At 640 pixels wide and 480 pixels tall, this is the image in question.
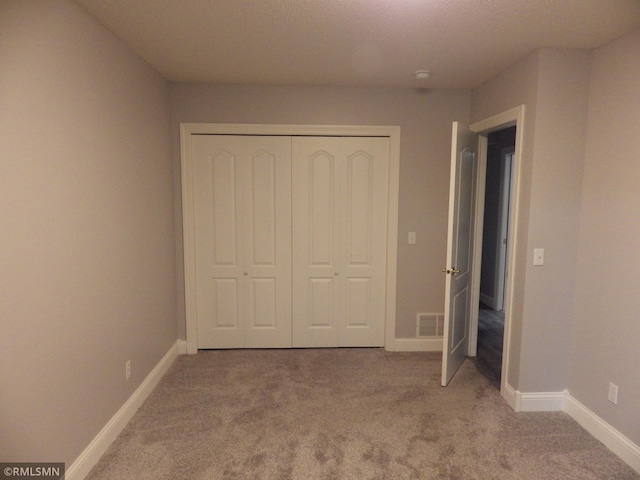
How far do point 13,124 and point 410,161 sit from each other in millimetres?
2879

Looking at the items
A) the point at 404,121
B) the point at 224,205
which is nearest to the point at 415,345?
the point at 404,121

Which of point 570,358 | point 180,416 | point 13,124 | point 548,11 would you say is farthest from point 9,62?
point 570,358

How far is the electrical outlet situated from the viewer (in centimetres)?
230

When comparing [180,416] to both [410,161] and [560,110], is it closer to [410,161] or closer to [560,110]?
[410,161]

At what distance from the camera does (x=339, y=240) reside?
3.67 m

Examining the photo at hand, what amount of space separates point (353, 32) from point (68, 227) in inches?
73.3

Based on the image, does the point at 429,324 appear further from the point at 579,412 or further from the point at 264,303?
the point at 264,303

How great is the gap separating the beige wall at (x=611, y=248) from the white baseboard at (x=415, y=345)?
1.26m

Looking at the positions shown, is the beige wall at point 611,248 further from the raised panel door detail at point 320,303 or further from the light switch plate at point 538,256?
the raised panel door detail at point 320,303

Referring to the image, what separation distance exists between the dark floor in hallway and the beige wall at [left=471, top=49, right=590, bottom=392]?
0.52 metres

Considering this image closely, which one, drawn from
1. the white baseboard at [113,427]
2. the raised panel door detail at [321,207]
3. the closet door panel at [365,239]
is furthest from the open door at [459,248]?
the white baseboard at [113,427]

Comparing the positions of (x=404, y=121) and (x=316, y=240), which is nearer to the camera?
(x=404, y=121)

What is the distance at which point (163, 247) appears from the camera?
10.6ft

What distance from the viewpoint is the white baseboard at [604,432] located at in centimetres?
216
